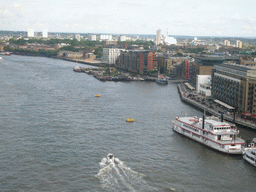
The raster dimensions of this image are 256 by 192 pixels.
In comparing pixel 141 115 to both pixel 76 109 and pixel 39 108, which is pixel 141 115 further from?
pixel 39 108

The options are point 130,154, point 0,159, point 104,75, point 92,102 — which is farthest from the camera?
point 104,75

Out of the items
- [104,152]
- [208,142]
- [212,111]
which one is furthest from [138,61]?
[104,152]

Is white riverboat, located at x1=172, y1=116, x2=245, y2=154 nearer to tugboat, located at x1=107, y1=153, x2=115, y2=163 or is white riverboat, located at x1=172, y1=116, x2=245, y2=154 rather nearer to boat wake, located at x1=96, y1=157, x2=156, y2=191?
boat wake, located at x1=96, y1=157, x2=156, y2=191

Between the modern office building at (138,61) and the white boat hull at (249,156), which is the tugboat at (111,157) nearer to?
the white boat hull at (249,156)

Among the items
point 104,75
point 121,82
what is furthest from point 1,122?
point 104,75

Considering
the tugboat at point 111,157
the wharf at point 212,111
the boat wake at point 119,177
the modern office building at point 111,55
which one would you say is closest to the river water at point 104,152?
the boat wake at point 119,177

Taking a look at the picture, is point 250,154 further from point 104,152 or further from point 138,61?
point 138,61
